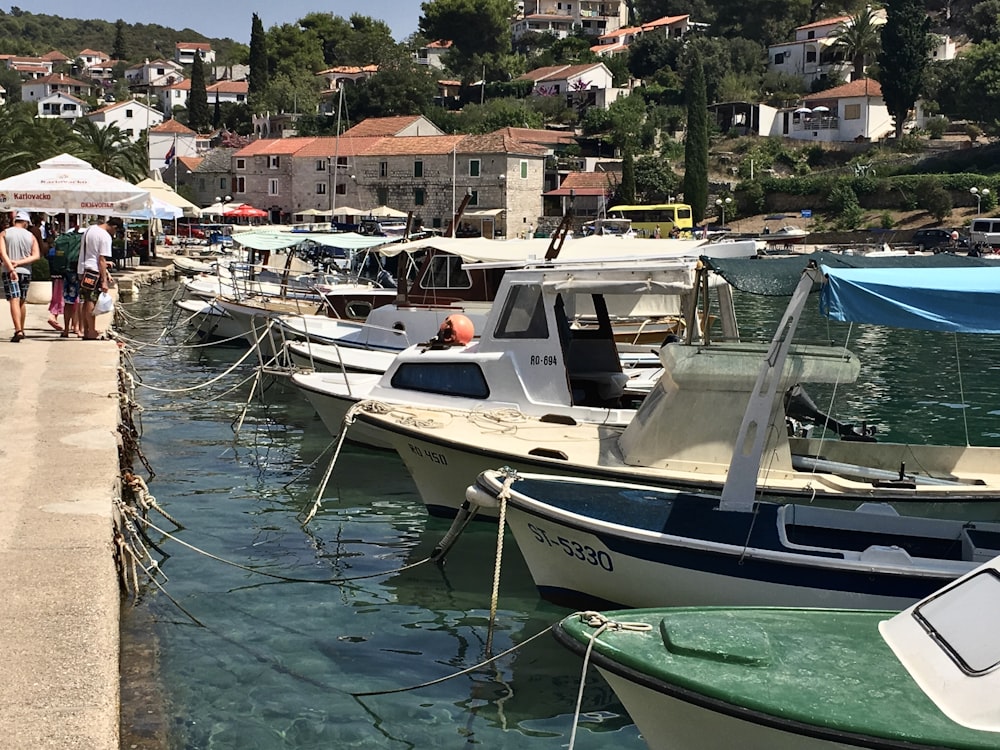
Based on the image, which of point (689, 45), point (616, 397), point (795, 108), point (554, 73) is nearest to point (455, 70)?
point (554, 73)

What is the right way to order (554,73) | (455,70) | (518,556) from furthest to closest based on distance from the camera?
(455,70) < (554,73) < (518,556)

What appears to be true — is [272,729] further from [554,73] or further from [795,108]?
[554,73]

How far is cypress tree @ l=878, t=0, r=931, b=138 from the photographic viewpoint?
3433 inches

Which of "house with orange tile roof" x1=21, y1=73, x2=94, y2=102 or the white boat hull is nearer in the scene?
the white boat hull

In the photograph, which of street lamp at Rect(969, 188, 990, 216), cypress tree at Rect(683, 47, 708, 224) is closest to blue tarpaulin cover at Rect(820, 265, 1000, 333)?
street lamp at Rect(969, 188, 990, 216)

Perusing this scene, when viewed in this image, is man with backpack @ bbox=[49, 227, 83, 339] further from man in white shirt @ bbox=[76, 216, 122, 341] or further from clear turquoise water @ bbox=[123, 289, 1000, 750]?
clear turquoise water @ bbox=[123, 289, 1000, 750]

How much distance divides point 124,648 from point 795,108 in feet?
325

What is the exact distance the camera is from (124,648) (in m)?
9.52

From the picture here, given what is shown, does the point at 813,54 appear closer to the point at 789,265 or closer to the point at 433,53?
the point at 433,53

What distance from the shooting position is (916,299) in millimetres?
9156

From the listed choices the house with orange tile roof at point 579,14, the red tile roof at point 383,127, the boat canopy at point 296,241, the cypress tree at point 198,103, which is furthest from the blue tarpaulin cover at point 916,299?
the house with orange tile roof at point 579,14

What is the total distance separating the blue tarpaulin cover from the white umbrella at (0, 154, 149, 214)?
15.8 metres

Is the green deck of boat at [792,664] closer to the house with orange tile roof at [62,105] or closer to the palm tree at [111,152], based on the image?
the palm tree at [111,152]

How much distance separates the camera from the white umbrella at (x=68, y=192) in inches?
883
